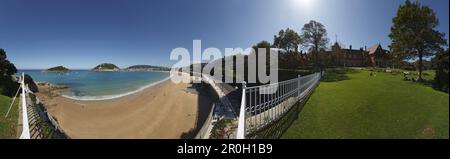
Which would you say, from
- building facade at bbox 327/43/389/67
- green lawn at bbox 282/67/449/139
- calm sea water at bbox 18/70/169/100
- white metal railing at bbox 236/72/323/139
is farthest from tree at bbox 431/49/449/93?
calm sea water at bbox 18/70/169/100

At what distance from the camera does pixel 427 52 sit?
5637 mm

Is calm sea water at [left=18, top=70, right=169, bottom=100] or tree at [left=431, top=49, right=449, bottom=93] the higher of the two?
tree at [left=431, top=49, right=449, bottom=93]

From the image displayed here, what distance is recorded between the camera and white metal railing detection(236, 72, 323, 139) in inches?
165

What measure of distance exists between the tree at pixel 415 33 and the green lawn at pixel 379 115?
3.45 ft

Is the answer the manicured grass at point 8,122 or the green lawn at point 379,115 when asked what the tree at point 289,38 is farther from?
the manicured grass at point 8,122

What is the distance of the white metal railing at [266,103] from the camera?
419cm

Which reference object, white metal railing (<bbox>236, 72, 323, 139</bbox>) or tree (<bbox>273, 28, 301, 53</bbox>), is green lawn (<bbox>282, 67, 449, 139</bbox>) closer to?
white metal railing (<bbox>236, 72, 323, 139</bbox>)

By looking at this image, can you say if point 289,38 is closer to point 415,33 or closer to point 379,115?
point 415,33

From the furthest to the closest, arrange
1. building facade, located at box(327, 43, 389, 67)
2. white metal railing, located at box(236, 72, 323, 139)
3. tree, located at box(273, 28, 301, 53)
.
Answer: tree, located at box(273, 28, 301, 53) < building facade, located at box(327, 43, 389, 67) < white metal railing, located at box(236, 72, 323, 139)

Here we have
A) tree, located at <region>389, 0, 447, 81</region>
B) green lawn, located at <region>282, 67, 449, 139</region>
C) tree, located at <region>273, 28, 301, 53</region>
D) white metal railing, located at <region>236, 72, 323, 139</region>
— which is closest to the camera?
green lawn, located at <region>282, 67, 449, 139</region>

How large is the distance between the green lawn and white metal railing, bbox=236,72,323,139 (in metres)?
0.60
